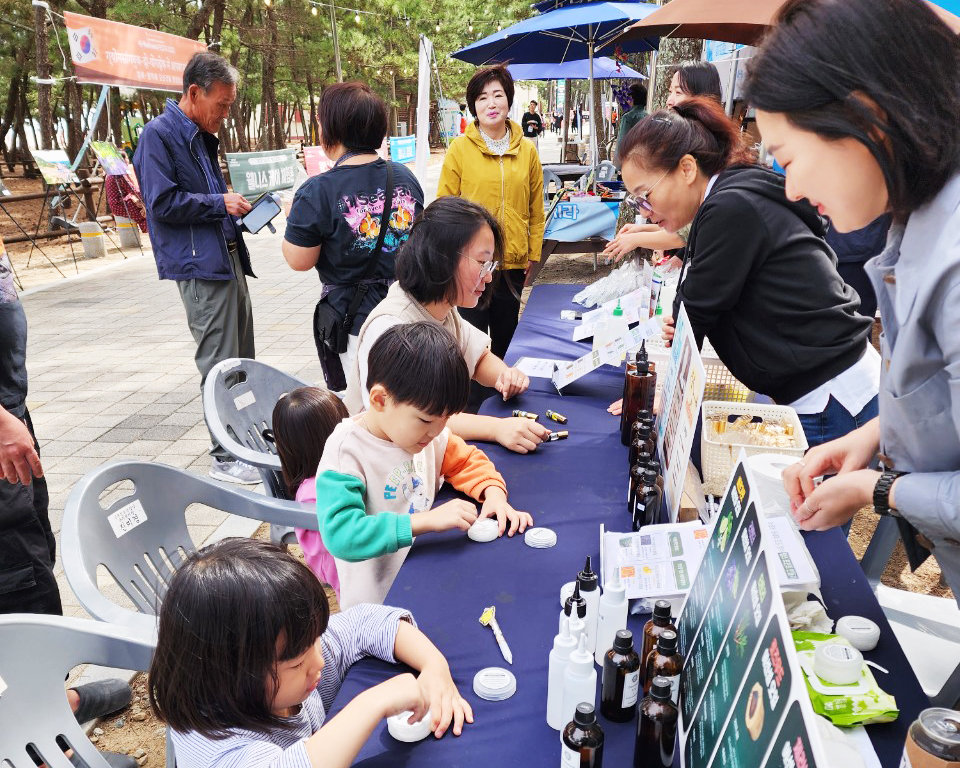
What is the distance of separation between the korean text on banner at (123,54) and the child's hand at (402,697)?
9036 millimetres

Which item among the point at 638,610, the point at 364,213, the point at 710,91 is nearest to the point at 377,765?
the point at 638,610

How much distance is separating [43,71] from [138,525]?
12.8 metres

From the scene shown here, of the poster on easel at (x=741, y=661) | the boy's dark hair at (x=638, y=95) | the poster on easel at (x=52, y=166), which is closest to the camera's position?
the poster on easel at (x=741, y=661)

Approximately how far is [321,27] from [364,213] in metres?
20.9

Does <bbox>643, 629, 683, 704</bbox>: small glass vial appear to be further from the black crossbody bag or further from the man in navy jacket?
the man in navy jacket

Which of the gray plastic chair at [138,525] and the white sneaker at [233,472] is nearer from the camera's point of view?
the gray plastic chair at [138,525]

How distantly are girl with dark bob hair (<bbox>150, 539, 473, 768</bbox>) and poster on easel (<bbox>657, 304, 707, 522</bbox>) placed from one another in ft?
2.30

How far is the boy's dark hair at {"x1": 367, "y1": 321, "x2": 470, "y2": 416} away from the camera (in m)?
1.59

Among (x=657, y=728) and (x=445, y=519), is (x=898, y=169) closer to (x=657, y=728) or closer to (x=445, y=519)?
(x=657, y=728)

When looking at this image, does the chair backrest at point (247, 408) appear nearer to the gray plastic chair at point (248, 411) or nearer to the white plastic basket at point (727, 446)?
the gray plastic chair at point (248, 411)

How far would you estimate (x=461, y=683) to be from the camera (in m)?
1.26

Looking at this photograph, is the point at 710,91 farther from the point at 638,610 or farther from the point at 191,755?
the point at 191,755

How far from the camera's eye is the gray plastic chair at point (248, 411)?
2439 mm

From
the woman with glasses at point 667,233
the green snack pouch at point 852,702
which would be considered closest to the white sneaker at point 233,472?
the woman with glasses at point 667,233
